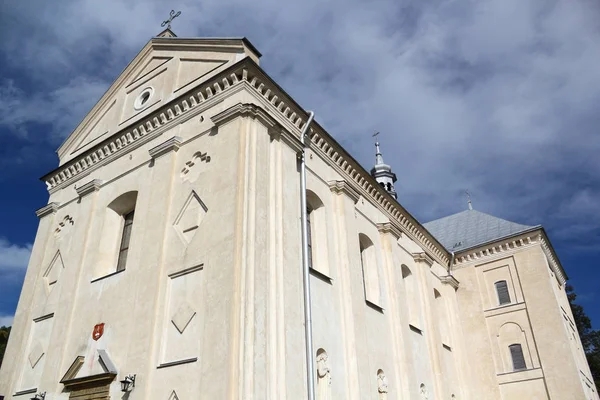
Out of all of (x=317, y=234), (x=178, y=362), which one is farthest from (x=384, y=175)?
(x=178, y=362)

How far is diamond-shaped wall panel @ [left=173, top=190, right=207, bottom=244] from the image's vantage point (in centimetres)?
1082

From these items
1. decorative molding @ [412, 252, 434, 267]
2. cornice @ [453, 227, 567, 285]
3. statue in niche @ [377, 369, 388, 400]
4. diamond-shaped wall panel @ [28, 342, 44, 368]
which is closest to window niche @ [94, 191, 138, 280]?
diamond-shaped wall panel @ [28, 342, 44, 368]

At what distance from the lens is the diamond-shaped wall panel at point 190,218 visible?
1082 centimetres

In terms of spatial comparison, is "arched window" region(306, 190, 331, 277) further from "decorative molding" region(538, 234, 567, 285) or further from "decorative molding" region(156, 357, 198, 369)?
"decorative molding" region(538, 234, 567, 285)

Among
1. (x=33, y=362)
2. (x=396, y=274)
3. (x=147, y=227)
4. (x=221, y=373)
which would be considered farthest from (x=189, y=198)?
(x=396, y=274)

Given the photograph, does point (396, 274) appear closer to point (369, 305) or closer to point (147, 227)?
point (369, 305)

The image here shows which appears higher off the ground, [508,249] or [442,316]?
[508,249]

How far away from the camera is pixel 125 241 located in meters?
13.2

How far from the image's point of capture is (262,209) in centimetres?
1045

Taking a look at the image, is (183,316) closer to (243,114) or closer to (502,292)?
(243,114)

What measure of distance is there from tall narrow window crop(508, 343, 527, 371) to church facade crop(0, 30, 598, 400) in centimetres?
48

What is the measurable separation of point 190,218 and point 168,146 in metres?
2.31

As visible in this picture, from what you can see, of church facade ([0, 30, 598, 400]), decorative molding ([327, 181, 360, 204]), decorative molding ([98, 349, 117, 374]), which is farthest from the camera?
decorative molding ([327, 181, 360, 204])

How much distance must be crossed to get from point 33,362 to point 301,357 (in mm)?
7134
